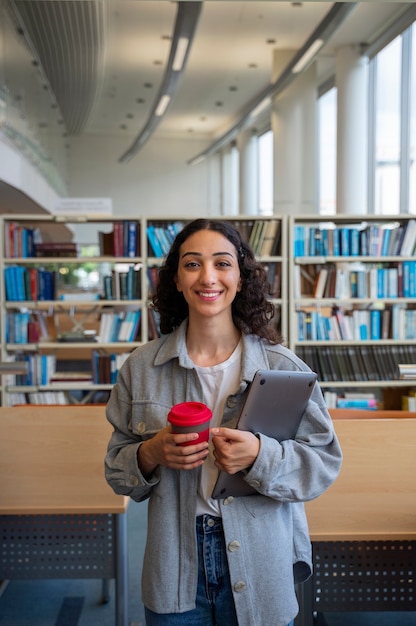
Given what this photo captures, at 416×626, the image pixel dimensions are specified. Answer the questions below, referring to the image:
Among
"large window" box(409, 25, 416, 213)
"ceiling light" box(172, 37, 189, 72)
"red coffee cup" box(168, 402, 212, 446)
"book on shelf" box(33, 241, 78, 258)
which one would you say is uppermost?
"ceiling light" box(172, 37, 189, 72)

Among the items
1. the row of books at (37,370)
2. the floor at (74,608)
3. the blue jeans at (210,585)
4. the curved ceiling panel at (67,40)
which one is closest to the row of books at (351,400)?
the floor at (74,608)

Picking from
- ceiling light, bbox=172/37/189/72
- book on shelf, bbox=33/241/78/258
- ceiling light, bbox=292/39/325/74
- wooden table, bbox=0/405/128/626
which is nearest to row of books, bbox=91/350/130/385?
book on shelf, bbox=33/241/78/258

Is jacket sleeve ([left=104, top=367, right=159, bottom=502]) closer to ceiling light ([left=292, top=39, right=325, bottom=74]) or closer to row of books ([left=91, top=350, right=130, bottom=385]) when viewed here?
row of books ([left=91, top=350, right=130, bottom=385])

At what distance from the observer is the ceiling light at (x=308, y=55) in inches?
244

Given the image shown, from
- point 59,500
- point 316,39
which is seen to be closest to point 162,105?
point 316,39

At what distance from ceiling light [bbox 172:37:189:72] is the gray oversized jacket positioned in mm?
5537

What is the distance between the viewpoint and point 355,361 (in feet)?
16.5

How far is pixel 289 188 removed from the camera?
9430 mm

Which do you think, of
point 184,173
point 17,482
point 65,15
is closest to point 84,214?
point 17,482

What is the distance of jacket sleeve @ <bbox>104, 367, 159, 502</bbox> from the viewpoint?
122 cm

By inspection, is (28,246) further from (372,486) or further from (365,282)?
(372,486)

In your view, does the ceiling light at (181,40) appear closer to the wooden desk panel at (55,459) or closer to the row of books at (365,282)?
the row of books at (365,282)

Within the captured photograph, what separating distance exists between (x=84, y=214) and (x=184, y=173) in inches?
470

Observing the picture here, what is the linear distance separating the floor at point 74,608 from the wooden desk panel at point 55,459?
0.72 metres
